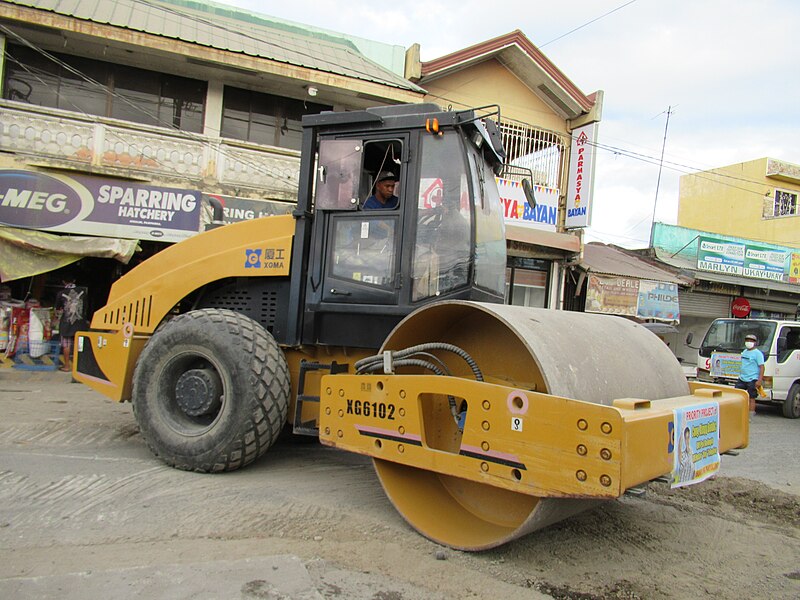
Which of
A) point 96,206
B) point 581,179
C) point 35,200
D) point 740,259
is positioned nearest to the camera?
point 35,200

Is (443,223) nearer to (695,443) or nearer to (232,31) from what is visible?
(695,443)

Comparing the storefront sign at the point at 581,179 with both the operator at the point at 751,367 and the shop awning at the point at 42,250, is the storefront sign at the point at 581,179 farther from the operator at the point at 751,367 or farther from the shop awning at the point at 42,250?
the shop awning at the point at 42,250

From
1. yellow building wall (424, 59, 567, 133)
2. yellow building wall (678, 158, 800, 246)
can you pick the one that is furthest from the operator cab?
yellow building wall (678, 158, 800, 246)

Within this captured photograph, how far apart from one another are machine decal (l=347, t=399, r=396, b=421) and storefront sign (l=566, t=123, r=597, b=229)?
11.2 m

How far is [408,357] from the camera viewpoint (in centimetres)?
364

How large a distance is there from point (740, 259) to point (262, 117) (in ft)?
52.1

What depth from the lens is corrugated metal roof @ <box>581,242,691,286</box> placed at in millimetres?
14961

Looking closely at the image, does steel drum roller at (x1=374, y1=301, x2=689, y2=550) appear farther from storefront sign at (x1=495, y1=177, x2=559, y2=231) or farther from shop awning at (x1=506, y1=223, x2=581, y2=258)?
storefront sign at (x1=495, y1=177, x2=559, y2=231)

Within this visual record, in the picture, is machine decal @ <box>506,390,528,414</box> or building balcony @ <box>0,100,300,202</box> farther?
building balcony @ <box>0,100,300,202</box>

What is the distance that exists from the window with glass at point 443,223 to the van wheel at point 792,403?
398 inches

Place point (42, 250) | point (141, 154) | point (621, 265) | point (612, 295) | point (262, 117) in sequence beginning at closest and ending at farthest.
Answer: point (42, 250) → point (141, 154) → point (262, 117) → point (612, 295) → point (621, 265)

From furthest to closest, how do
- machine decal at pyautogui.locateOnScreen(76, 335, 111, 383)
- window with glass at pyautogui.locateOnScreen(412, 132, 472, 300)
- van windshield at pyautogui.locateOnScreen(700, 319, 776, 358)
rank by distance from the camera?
van windshield at pyautogui.locateOnScreen(700, 319, 776, 358), machine decal at pyautogui.locateOnScreen(76, 335, 111, 383), window with glass at pyautogui.locateOnScreen(412, 132, 472, 300)

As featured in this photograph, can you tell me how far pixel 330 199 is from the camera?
4.47 meters

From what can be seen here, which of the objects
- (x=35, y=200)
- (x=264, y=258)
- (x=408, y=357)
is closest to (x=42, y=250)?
(x=35, y=200)
